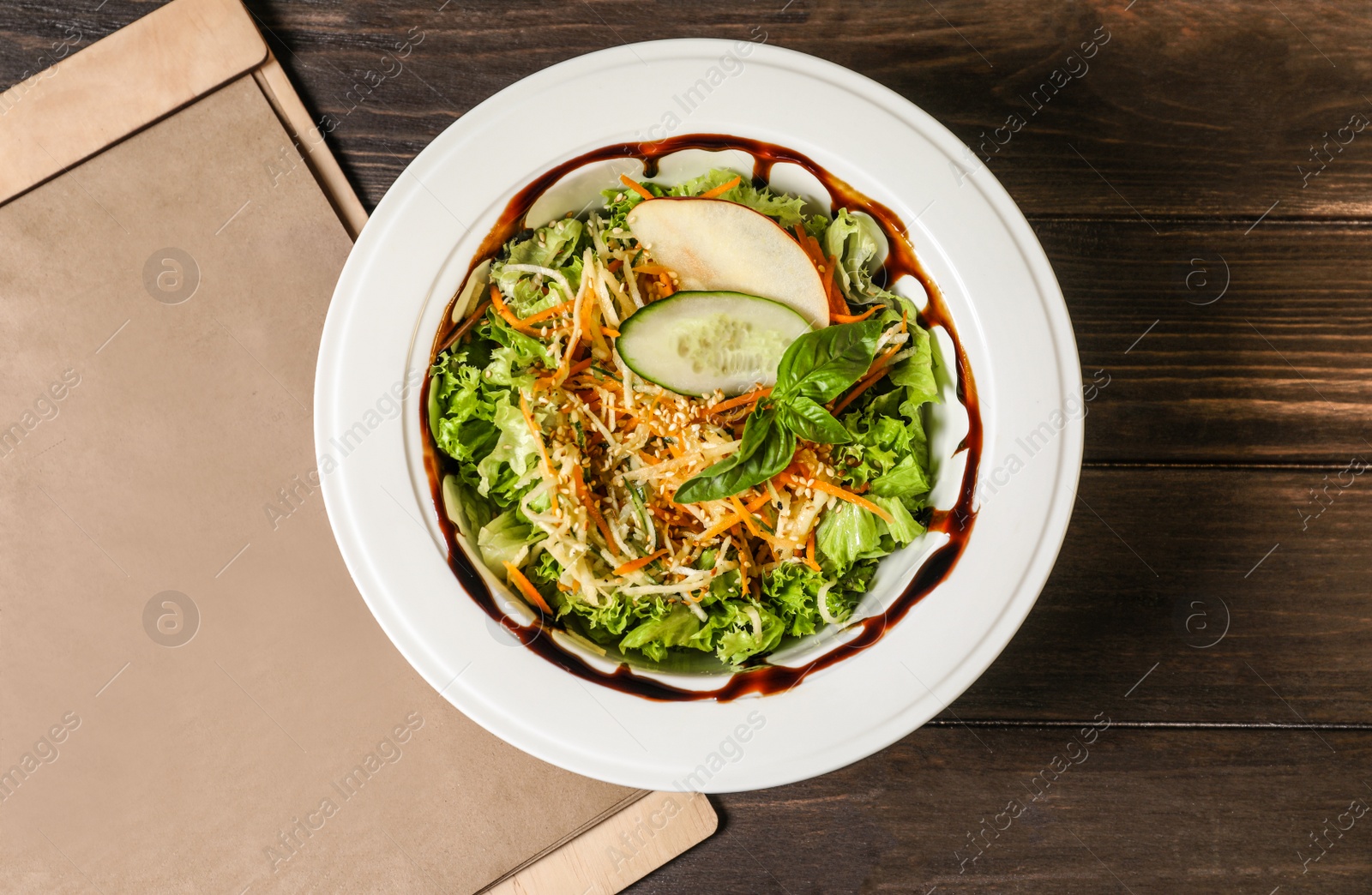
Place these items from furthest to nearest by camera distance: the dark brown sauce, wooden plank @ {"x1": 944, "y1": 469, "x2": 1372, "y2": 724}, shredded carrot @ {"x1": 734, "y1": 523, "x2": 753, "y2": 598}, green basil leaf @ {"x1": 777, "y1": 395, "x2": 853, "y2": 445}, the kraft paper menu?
1. wooden plank @ {"x1": 944, "y1": 469, "x2": 1372, "y2": 724}
2. the kraft paper menu
3. shredded carrot @ {"x1": 734, "y1": 523, "x2": 753, "y2": 598}
4. the dark brown sauce
5. green basil leaf @ {"x1": 777, "y1": 395, "x2": 853, "y2": 445}

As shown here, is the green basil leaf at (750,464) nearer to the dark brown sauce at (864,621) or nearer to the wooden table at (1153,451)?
Result: the dark brown sauce at (864,621)

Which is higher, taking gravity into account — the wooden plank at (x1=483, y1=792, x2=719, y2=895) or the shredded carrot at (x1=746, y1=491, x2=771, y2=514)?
the shredded carrot at (x1=746, y1=491, x2=771, y2=514)

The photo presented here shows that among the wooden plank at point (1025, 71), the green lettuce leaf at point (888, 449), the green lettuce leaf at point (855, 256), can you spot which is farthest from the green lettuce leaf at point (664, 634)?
the wooden plank at point (1025, 71)

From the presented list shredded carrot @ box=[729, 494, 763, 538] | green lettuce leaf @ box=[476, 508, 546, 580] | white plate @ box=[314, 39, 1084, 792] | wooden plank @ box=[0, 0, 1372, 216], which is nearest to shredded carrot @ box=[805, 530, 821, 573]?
shredded carrot @ box=[729, 494, 763, 538]

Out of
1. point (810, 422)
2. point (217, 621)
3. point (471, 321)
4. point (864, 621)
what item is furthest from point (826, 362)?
point (217, 621)

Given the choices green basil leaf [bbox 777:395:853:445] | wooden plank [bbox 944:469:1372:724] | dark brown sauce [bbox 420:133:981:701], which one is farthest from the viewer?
wooden plank [bbox 944:469:1372:724]

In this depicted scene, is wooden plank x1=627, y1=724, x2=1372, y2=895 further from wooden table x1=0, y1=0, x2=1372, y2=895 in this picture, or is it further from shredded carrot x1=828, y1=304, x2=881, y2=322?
shredded carrot x1=828, y1=304, x2=881, y2=322

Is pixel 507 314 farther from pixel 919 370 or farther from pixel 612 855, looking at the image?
pixel 612 855
